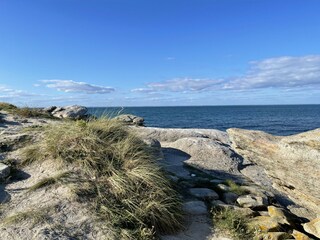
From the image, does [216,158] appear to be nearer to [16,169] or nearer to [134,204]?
[134,204]

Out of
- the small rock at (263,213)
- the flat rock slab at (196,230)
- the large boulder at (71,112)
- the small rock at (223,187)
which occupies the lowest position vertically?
the flat rock slab at (196,230)

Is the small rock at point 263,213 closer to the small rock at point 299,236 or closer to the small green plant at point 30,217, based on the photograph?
the small rock at point 299,236

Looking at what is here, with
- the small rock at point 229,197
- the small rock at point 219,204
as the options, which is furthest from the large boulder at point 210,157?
the small rock at point 219,204

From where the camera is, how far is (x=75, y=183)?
6.10 meters

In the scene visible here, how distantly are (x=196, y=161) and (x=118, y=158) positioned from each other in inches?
191

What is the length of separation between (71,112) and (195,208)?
Answer: 17.7m

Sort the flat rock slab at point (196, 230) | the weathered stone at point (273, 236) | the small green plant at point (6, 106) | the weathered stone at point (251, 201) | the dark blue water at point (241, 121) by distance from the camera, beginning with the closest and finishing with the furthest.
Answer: the weathered stone at point (273, 236) < the flat rock slab at point (196, 230) < the weathered stone at point (251, 201) < the small green plant at point (6, 106) < the dark blue water at point (241, 121)

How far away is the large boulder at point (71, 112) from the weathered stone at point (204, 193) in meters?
15.9

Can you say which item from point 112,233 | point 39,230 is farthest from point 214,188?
point 39,230

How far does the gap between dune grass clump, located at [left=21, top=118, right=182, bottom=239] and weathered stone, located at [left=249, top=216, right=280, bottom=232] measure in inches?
58.2

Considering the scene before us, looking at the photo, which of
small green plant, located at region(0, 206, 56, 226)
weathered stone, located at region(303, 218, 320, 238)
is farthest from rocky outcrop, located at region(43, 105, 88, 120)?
weathered stone, located at region(303, 218, 320, 238)

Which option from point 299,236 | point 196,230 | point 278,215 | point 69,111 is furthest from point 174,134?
point 69,111

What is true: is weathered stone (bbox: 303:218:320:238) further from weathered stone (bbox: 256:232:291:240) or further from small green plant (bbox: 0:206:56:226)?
small green plant (bbox: 0:206:56:226)

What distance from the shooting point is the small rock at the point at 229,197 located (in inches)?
281
